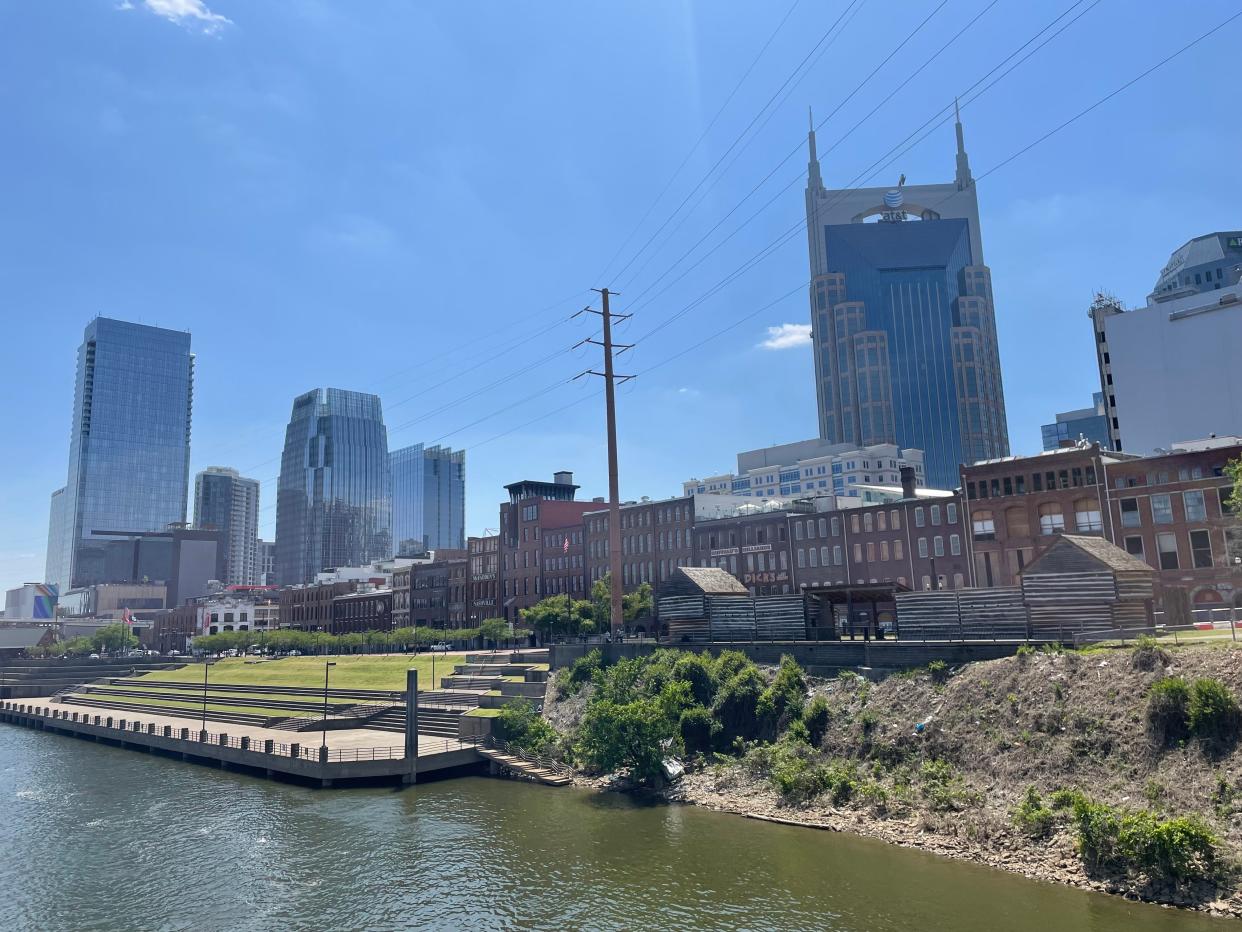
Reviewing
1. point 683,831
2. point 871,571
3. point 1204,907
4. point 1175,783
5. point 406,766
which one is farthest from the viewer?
point 871,571

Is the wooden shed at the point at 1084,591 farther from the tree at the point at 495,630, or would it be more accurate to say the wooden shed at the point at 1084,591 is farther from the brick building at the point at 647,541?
the tree at the point at 495,630

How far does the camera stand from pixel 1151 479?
72500 millimetres

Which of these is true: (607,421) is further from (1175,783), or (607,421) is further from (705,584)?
(1175,783)

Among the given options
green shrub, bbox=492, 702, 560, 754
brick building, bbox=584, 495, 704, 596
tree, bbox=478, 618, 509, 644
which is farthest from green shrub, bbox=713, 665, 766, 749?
tree, bbox=478, 618, 509, 644

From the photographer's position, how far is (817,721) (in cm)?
4491

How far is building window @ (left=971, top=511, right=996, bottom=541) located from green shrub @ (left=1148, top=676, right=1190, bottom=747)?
161ft

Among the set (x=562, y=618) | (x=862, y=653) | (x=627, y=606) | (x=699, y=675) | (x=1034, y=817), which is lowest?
(x=1034, y=817)

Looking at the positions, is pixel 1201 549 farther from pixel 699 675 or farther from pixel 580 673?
pixel 580 673

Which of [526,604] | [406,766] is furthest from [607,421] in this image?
[526,604]

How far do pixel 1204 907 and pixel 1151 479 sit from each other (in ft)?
176

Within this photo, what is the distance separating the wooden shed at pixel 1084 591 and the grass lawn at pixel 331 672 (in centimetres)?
4798

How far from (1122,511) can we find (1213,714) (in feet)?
152

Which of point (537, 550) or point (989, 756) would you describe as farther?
point (537, 550)

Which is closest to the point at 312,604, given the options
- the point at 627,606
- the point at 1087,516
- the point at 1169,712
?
the point at 627,606
